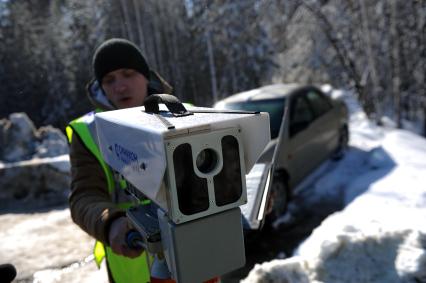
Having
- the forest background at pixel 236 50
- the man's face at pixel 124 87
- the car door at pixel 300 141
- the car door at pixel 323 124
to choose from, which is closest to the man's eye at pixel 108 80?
the man's face at pixel 124 87

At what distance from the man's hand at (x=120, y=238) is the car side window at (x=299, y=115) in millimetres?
4499

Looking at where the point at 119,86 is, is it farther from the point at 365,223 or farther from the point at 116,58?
the point at 365,223

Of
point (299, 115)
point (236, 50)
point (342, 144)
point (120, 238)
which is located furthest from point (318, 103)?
point (236, 50)

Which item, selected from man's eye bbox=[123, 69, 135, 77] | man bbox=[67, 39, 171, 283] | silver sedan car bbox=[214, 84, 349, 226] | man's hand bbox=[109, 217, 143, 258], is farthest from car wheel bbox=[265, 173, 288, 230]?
man's hand bbox=[109, 217, 143, 258]

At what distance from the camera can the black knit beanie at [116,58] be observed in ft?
5.87

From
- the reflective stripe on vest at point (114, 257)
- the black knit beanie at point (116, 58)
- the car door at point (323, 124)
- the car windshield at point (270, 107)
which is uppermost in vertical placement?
the black knit beanie at point (116, 58)

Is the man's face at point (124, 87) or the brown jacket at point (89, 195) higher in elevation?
the man's face at point (124, 87)

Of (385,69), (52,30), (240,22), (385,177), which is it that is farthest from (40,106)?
(385,177)

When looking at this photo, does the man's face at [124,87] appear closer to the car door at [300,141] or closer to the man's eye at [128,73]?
the man's eye at [128,73]

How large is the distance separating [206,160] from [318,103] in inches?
239

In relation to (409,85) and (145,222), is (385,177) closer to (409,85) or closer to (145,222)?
(145,222)

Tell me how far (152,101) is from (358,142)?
324 inches

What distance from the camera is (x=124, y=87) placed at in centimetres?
182

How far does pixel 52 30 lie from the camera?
65.5 ft
